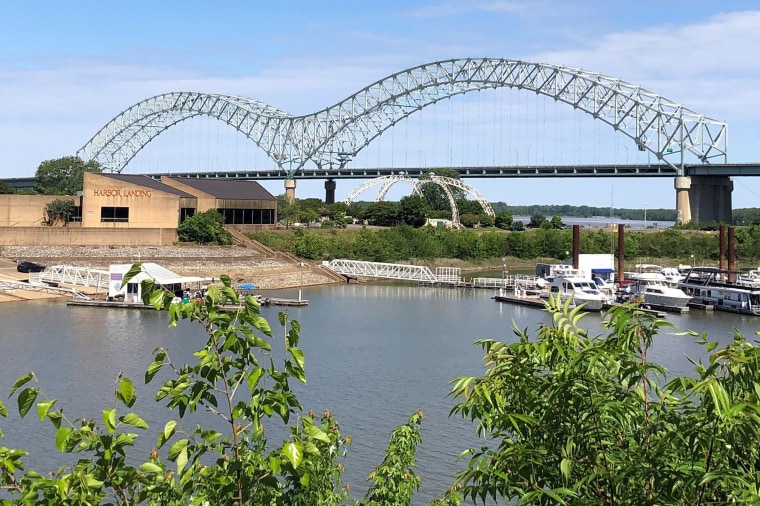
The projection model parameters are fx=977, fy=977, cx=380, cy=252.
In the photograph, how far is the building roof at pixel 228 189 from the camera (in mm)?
65500

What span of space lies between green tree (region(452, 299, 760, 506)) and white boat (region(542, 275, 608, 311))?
37170 mm

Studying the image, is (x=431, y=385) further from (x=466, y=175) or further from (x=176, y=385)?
(x=466, y=175)

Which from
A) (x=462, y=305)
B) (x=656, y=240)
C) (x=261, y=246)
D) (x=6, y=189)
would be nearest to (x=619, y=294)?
(x=462, y=305)

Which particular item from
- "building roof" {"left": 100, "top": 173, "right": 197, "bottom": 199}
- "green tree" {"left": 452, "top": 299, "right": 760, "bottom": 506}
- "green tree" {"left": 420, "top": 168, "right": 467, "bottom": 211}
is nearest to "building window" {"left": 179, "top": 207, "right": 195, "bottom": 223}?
"building roof" {"left": 100, "top": 173, "right": 197, "bottom": 199}

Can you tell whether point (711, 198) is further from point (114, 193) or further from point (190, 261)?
point (114, 193)

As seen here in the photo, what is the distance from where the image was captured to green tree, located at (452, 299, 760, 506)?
5.84 meters

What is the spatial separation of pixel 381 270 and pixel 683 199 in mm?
37893

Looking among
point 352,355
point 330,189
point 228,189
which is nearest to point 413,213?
point 228,189

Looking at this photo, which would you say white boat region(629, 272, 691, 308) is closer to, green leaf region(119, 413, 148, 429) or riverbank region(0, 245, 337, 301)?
riverbank region(0, 245, 337, 301)

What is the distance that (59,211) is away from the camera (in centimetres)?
5859

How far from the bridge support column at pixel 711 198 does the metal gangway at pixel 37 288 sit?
59146 millimetres

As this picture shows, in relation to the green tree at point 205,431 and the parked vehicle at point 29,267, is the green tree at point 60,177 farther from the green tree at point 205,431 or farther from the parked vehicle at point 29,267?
the green tree at point 205,431

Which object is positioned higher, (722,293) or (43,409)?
(43,409)

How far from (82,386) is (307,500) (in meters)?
18.1
